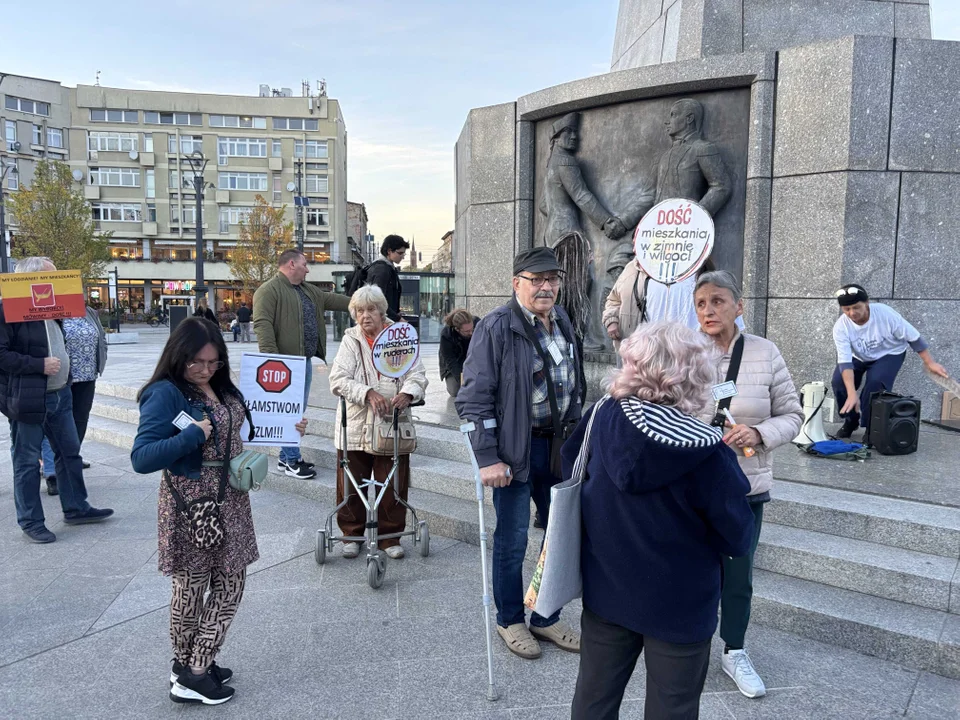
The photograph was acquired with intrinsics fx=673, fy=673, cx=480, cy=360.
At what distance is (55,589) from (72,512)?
1446mm

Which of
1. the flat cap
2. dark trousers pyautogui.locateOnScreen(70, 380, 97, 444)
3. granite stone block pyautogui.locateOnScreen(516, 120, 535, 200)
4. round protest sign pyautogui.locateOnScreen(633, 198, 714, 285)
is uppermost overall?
granite stone block pyautogui.locateOnScreen(516, 120, 535, 200)

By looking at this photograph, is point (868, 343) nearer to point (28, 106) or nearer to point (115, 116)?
point (115, 116)

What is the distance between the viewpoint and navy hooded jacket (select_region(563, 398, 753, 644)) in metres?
1.89

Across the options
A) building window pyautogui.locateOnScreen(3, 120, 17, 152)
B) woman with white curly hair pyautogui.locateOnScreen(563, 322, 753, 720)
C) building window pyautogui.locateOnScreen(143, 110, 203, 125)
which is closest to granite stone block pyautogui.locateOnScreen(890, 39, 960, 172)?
woman with white curly hair pyautogui.locateOnScreen(563, 322, 753, 720)

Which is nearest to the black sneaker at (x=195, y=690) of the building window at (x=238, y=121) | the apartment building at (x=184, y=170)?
the apartment building at (x=184, y=170)

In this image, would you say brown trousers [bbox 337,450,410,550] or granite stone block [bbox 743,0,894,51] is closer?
brown trousers [bbox 337,450,410,550]

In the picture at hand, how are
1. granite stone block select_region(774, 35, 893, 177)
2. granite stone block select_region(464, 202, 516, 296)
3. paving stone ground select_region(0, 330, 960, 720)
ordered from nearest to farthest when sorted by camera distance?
paving stone ground select_region(0, 330, 960, 720), granite stone block select_region(774, 35, 893, 177), granite stone block select_region(464, 202, 516, 296)

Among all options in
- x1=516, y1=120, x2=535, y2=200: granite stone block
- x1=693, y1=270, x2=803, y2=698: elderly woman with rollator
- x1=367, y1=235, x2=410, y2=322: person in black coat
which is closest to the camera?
x1=693, y1=270, x2=803, y2=698: elderly woman with rollator

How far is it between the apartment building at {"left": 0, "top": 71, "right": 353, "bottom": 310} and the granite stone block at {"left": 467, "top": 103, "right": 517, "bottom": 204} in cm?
5498

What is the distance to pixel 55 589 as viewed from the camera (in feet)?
14.3

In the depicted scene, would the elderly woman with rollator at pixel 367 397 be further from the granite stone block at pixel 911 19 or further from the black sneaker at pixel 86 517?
the granite stone block at pixel 911 19

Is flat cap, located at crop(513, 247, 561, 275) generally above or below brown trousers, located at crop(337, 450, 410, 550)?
above

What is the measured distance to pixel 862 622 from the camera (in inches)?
137

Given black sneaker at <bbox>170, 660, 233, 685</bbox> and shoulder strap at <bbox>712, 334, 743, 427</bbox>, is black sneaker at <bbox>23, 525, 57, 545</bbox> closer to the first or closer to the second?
black sneaker at <bbox>170, 660, 233, 685</bbox>
